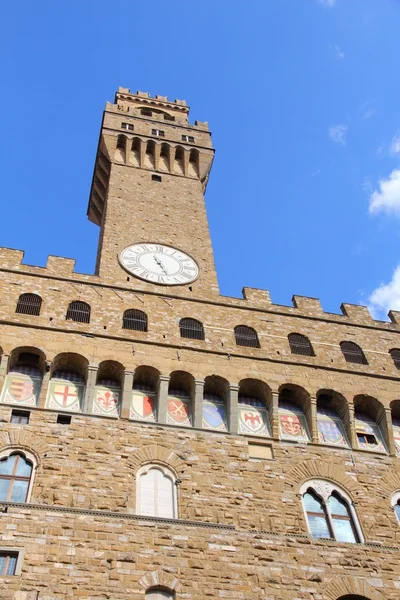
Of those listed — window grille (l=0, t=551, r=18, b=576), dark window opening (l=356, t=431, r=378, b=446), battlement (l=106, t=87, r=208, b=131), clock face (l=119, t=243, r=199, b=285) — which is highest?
battlement (l=106, t=87, r=208, b=131)

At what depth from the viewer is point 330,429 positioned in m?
16.4

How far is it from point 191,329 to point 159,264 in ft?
9.47

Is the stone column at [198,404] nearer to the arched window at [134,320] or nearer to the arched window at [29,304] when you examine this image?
the arched window at [134,320]

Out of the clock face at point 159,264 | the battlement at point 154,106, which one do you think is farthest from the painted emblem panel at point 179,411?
the battlement at point 154,106

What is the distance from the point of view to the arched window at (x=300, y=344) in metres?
18.1

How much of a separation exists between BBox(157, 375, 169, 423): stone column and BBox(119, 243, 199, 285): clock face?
3.83 m

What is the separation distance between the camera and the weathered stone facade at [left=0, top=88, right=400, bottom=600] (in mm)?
12305

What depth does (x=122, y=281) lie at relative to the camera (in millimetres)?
18734

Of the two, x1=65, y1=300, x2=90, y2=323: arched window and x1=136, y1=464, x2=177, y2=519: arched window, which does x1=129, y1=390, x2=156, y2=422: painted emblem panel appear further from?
x1=65, y1=300, x2=90, y2=323: arched window

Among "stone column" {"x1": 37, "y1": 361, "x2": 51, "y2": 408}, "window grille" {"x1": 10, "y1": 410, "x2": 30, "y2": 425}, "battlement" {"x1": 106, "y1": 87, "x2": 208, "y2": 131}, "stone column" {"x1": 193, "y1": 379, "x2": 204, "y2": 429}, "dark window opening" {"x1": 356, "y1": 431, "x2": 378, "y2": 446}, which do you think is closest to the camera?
"window grille" {"x1": 10, "y1": 410, "x2": 30, "y2": 425}

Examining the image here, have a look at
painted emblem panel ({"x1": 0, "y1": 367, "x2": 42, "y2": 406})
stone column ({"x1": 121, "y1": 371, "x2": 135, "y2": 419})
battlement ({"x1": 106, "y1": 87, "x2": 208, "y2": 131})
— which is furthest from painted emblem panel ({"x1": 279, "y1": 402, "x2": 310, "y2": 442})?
battlement ({"x1": 106, "y1": 87, "x2": 208, "y2": 131})

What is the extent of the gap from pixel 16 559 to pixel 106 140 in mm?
17256

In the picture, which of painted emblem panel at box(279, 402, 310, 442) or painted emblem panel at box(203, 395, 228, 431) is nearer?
painted emblem panel at box(203, 395, 228, 431)

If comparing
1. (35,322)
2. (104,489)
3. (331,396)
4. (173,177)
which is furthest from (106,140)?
(104,489)
